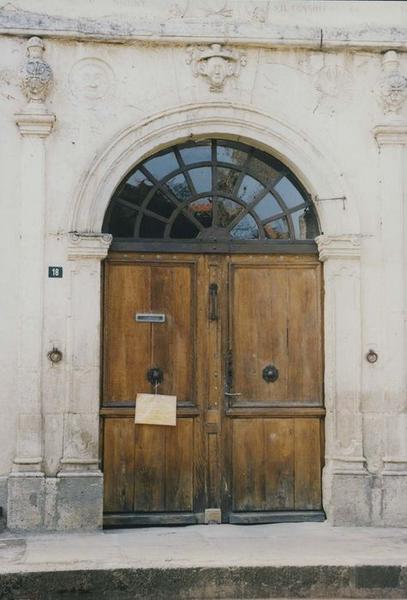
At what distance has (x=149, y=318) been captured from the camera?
8609 mm

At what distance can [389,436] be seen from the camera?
336 inches

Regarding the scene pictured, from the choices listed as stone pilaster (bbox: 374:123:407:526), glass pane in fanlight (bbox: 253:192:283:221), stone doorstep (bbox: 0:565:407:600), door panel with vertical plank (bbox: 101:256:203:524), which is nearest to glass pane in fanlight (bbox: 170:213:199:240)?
door panel with vertical plank (bbox: 101:256:203:524)

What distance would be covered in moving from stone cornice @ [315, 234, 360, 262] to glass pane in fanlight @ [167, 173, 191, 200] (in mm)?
1384

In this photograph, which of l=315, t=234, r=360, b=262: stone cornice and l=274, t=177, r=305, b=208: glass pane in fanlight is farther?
l=274, t=177, r=305, b=208: glass pane in fanlight

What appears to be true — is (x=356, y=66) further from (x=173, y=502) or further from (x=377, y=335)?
(x=173, y=502)

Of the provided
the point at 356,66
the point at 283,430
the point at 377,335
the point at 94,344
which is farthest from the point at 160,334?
the point at 356,66

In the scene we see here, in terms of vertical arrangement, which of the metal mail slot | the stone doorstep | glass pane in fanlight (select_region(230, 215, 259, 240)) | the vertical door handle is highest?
glass pane in fanlight (select_region(230, 215, 259, 240))

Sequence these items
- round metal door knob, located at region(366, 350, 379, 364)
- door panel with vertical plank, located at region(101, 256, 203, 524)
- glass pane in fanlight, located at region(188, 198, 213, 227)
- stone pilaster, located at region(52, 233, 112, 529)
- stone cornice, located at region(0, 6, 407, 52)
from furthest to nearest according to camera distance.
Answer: glass pane in fanlight, located at region(188, 198, 213, 227)
round metal door knob, located at region(366, 350, 379, 364)
door panel with vertical plank, located at region(101, 256, 203, 524)
stone cornice, located at region(0, 6, 407, 52)
stone pilaster, located at region(52, 233, 112, 529)

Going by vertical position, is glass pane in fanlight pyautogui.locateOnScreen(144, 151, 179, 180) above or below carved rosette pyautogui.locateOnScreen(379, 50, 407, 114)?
below

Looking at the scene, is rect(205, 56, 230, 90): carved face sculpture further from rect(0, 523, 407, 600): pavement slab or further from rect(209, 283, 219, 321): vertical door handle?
rect(0, 523, 407, 600): pavement slab

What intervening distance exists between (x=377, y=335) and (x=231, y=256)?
1599 mm

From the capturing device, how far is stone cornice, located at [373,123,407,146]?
28.5 feet

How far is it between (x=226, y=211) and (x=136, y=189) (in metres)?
0.91

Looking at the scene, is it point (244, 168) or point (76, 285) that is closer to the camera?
point (76, 285)
